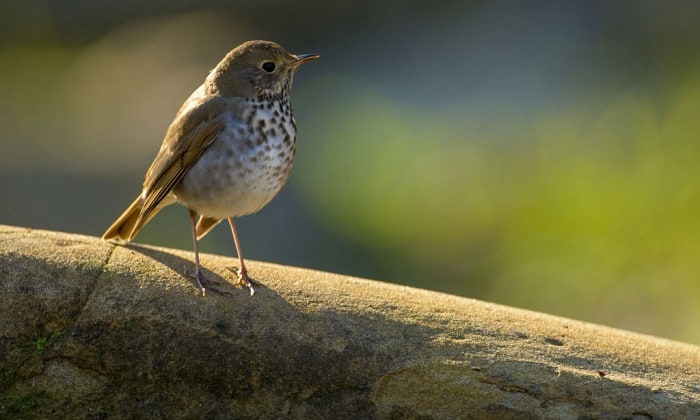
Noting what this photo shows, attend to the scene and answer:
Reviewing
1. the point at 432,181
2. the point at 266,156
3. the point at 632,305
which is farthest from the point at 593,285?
the point at 266,156

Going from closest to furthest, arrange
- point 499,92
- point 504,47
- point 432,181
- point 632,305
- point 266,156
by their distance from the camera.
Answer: point 266,156
point 632,305
point 432,181
point 499,92
point 504,47

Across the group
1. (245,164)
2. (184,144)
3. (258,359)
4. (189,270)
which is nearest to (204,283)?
(189,270)

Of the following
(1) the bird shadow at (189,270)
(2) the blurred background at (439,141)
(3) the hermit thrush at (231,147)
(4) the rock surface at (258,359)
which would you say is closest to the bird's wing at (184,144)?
(3) the hermit thrush at (231,147)

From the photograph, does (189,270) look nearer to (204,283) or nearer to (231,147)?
(204,283)

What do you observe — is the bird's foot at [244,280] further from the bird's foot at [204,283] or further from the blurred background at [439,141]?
the blurred background at [439,141]

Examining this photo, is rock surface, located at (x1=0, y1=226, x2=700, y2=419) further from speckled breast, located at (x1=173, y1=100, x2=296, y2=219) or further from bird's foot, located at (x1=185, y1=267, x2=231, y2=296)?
speckled breast, located at (x1=173, y1=100, x2=296, y2=219)

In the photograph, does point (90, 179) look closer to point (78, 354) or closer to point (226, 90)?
point (226, 90)
